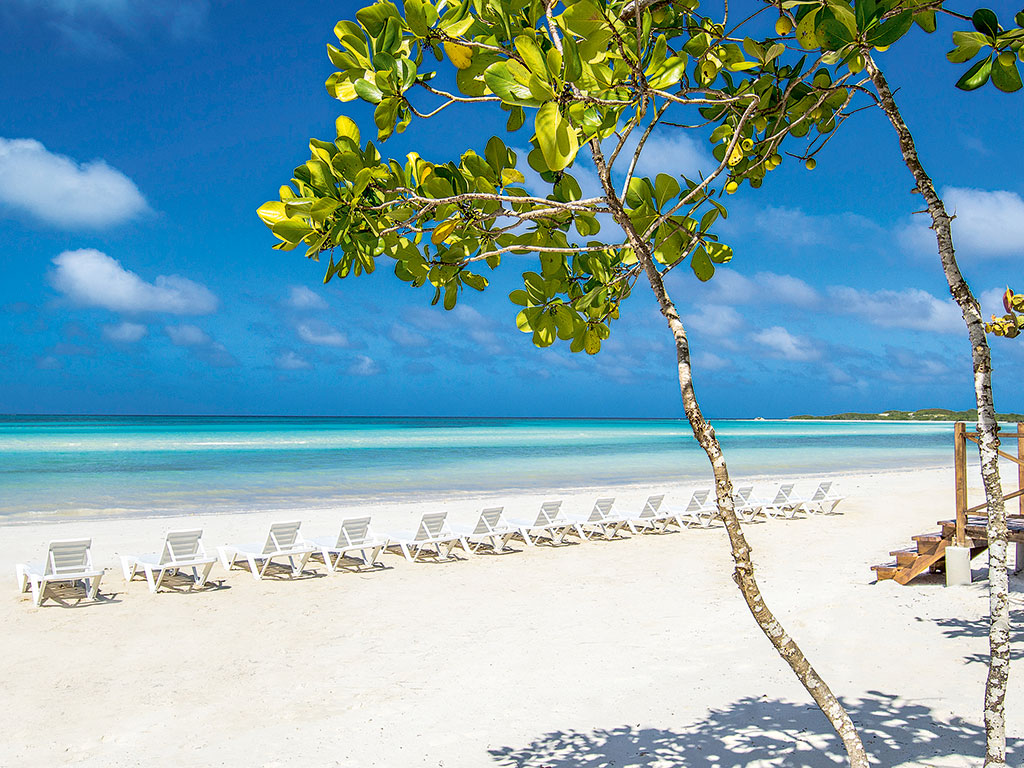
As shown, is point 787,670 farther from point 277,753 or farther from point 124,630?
point 124,630

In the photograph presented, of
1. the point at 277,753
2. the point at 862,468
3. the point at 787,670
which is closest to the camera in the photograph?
the point at 277,753

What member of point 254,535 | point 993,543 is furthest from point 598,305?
point 254,535

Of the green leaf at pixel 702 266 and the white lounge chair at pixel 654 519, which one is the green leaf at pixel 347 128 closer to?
the green leaf at pixel 702 266

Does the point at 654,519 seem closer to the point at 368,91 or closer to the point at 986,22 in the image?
the point at 986,22

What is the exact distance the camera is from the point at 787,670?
6160 mm

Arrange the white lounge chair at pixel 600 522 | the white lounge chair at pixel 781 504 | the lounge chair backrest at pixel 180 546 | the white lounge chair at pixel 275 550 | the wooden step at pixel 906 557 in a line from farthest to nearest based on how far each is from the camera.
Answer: the white lounge chair at pixel 781 504, the white lounge chair at pixel 600 522, the white lounge chair at pixel 275 550, the lounge chair backrest at pixel 180 546, the wooden step at pixel 906 557

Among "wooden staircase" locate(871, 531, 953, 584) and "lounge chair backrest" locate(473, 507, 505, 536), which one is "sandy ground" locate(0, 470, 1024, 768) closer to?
"wooden staircase" locate(871, 531, 953, 584)

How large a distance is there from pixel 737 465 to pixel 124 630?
103ft

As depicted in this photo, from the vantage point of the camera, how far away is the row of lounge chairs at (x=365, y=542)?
940 centimetres

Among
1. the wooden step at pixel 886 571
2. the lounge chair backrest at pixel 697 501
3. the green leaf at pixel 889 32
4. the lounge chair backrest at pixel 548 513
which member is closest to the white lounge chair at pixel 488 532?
the lounge chair backrest at pixel 548 513

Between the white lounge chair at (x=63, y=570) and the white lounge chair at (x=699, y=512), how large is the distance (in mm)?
9649

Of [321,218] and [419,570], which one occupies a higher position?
[321,218]

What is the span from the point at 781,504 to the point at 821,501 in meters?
1.48

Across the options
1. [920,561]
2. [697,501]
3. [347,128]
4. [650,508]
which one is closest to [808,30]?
A: [347,128]
